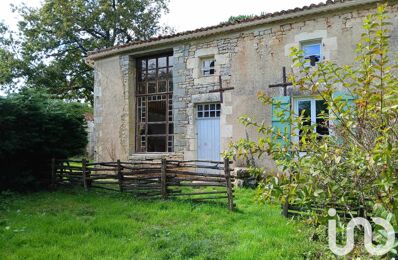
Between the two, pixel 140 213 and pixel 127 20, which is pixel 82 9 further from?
pixel 140 213

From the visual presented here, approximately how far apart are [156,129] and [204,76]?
278cm

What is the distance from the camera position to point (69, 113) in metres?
9.69

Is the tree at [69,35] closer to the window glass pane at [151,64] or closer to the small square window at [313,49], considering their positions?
the window glass pane at [151,64]

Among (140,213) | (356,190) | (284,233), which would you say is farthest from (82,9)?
(356,190)

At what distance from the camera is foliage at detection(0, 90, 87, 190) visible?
8.20m

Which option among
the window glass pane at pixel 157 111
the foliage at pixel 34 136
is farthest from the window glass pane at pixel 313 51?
the foliage at pixel 34 136

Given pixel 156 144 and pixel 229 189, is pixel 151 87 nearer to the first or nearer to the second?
pixel 156 144

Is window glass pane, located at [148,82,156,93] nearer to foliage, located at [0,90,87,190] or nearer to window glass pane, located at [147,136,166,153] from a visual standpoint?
window glass pane, located at [147,136,166,153]

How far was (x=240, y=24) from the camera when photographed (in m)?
9.70

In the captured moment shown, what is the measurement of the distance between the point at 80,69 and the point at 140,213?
56.2 feet

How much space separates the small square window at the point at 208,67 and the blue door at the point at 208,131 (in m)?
1.06

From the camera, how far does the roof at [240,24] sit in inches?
326

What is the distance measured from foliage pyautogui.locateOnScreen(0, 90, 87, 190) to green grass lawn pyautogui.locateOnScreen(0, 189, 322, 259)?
144 centimetres

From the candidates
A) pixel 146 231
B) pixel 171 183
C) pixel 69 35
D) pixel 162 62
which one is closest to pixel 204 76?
pixel 162 62
